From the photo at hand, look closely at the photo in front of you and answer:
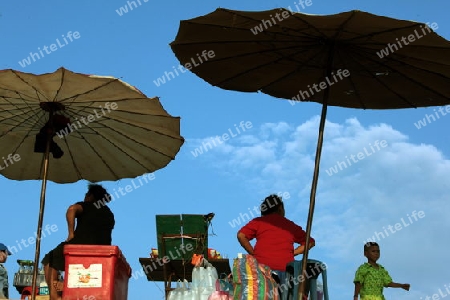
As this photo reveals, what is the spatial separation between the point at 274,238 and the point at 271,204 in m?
0.42

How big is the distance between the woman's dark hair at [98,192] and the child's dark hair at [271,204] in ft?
6.11

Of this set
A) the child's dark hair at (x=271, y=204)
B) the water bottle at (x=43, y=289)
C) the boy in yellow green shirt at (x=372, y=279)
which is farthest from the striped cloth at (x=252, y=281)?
the water bottle at (x=43, y=289)

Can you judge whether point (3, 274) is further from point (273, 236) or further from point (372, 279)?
point (372, 279)

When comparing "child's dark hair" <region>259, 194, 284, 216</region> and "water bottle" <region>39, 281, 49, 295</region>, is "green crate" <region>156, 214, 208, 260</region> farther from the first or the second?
"child's dark hair" <region>259, 194, 284, 216</region>

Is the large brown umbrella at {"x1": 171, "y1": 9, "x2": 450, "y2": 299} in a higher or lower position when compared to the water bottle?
higher

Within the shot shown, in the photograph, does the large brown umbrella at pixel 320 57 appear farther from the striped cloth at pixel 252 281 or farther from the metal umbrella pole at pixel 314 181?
the striped cloth at pixel 252 281

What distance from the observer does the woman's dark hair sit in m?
8.17

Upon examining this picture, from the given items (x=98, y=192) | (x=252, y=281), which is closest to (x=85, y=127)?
(x=98, y=192)

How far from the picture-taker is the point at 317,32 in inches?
264

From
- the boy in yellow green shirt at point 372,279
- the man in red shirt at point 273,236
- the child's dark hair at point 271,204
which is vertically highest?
the child's dark hair at point 271,204

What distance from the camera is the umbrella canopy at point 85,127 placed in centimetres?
759

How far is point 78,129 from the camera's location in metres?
8.78

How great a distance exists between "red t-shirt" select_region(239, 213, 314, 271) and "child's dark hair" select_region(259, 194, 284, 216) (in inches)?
2.8

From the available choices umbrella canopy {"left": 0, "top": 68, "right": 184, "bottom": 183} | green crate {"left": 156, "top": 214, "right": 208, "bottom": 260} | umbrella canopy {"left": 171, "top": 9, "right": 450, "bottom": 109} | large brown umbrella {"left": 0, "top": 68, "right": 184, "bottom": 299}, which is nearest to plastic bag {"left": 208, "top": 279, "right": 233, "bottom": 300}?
large brown umbrella {"left": 0, "top": 68, "right": 184, "bottom": 299}
